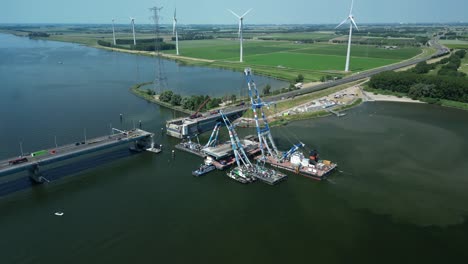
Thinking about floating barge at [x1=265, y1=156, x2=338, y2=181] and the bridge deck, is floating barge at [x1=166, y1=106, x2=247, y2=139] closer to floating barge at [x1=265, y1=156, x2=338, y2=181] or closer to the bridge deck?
the bridge deck

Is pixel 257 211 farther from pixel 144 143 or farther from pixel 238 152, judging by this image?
pixel 144 143

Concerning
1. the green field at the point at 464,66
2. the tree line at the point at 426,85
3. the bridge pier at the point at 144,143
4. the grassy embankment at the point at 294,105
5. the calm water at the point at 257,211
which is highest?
the green field at the point at 464,66

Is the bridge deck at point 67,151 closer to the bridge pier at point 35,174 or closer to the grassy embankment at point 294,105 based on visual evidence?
the bridge pier at point 35,174

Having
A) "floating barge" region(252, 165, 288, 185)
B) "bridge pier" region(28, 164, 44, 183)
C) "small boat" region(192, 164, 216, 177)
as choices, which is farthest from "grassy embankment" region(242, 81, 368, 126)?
"bridge pier" region(28, 164, 44, 183)

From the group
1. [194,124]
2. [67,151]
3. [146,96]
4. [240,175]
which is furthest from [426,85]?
[67,151]

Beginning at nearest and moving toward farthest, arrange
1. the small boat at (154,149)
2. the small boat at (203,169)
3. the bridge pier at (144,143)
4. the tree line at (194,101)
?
the small boat at (203,169) < the small boat at (154,149) < the bridge pier at (144,143) < the tree line at (194,101)

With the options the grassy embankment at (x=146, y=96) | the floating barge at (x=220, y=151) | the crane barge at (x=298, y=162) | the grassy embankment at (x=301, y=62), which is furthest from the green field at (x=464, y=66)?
the floating barge at (x=220, y=151)

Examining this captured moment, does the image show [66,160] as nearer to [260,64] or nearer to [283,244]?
[283,244]
